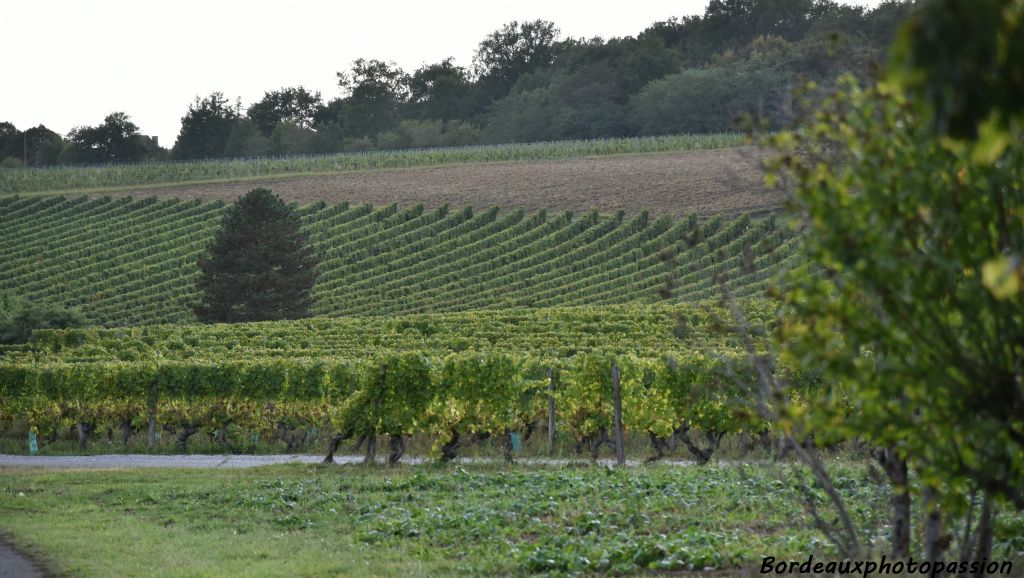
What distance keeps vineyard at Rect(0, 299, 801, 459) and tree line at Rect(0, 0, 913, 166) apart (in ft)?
170

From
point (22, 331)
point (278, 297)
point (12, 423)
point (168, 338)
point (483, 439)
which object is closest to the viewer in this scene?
point (483, 439)

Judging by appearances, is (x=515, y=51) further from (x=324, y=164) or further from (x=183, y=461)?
(x=183, y=461)

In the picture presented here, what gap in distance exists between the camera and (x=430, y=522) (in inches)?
466

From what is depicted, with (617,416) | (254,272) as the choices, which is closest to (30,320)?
(254,272)

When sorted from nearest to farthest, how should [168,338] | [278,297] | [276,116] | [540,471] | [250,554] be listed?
[250,554], [540,471], [168,338], [278,297], [276,116]

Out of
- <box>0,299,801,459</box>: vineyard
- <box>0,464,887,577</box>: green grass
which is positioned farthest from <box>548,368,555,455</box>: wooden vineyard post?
<box>0,464,887,577</box>: green grass

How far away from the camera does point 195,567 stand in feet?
33.5

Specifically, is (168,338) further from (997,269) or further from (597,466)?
(997,269)

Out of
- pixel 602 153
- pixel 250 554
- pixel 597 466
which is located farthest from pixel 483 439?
pixel 602 153

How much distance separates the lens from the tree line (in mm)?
94125

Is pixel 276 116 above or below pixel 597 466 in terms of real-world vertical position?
above

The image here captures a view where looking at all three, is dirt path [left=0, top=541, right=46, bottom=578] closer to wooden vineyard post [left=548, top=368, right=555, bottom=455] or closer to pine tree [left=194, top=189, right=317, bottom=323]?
wooden vineyard post [left=548, top=368, right=555, bottom=455]

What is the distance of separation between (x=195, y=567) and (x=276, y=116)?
12122 cm

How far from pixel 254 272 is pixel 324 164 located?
36412 millimetres
